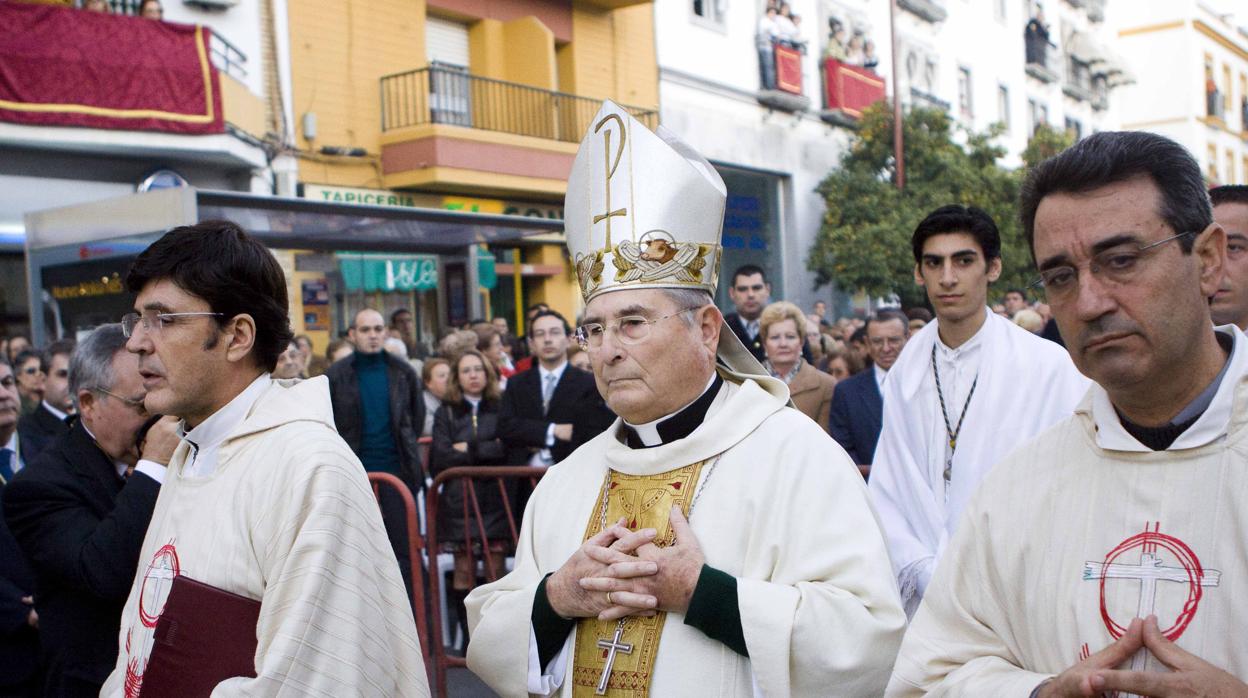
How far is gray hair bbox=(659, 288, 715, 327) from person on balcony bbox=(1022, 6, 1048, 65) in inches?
1385

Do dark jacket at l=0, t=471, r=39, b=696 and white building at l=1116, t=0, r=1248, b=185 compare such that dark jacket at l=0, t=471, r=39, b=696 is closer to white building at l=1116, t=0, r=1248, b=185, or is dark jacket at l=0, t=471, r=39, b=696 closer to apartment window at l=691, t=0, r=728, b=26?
apartment window at l=691, t=0, r=728, b=26

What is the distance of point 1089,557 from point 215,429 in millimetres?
2132

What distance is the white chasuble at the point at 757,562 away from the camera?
8.50 feet

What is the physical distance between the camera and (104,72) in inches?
505

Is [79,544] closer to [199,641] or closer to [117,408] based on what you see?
[117,408]

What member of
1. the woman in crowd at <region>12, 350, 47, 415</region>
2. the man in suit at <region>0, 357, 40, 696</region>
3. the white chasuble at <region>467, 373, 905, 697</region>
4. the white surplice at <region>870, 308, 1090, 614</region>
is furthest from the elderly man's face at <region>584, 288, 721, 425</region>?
the woman in crowd at <region>12, 350, 47, 415</region>

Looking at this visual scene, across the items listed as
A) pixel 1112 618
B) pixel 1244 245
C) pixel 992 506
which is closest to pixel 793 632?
pixel 992 506

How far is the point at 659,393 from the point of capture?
115 inches

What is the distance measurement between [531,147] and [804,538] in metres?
15.9

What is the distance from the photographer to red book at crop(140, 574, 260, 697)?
8.89ft

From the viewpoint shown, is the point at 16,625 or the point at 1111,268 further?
the point at 16,625

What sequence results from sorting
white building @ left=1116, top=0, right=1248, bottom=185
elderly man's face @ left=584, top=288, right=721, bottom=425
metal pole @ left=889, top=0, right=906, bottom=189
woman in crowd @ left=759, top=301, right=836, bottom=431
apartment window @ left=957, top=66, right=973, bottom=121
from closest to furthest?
elderly man's face @ left=584, top=288, right=721, bottom=425 → woman in crowd @ left=759, top=301, right=836, bottom=431 → metal pole @ left=889, top=0, right=906, bottom=189 → apartment window @ left=957, top=66, right=973, bottom=121 → white building @ left=1116, top=0, right=1248, bottom=185

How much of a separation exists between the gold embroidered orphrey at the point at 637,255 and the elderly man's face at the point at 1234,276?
5.23 feet

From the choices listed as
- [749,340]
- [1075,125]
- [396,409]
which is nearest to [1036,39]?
[1075,125]
